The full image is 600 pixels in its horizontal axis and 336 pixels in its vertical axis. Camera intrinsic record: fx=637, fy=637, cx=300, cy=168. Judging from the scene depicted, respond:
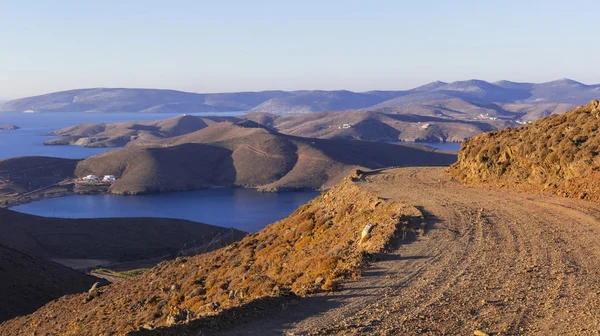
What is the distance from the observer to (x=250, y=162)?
109438 mm

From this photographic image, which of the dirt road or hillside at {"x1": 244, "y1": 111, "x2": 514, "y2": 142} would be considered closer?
the dirt road

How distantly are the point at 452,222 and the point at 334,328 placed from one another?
7.16 meters

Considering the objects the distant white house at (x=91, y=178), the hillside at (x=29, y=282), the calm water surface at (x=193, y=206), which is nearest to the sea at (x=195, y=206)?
the calm water surface at (x=193, y=206)

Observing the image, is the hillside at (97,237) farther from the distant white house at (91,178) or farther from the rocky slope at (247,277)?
the distant white house at (91,178)

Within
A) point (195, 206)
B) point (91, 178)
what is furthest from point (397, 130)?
point (195, 206)

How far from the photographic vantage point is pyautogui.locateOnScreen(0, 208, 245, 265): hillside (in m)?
47.4

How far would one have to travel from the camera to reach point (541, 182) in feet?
64.8

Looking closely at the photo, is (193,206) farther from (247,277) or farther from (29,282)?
(247,277)

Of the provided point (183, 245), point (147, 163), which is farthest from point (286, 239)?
point (147, 163)

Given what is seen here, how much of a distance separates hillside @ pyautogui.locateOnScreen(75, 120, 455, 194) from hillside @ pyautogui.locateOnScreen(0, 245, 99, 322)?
63950 mm

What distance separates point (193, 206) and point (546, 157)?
69132 mm

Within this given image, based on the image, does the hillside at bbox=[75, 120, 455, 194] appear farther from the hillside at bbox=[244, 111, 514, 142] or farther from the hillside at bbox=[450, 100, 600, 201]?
the hillside at bbox=[450, 100, 600, 201]

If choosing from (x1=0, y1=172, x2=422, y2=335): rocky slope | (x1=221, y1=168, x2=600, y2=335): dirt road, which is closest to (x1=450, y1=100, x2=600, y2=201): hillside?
(x1=221, y1=168, x2=600, y2=335): dirt road

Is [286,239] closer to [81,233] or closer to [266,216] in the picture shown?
[81,233]
